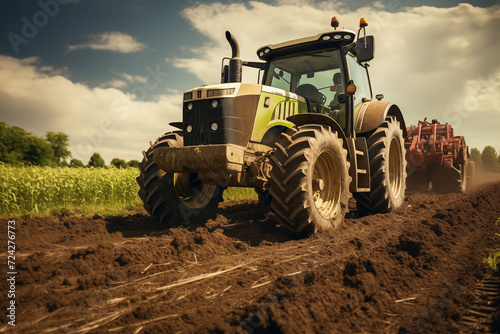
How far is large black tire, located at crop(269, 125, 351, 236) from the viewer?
4172mm

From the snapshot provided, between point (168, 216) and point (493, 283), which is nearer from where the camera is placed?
point (493, 283)

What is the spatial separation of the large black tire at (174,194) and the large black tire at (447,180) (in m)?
8.13

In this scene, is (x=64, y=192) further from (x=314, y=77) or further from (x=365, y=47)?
(x=365, y=47)

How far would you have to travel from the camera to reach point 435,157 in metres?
10.5

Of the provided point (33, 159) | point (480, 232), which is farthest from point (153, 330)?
point (33, 159)

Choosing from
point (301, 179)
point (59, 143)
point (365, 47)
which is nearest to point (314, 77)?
point (365, 47)

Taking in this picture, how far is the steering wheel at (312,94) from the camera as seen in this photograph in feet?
19.7

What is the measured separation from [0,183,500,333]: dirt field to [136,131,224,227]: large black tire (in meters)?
0.62

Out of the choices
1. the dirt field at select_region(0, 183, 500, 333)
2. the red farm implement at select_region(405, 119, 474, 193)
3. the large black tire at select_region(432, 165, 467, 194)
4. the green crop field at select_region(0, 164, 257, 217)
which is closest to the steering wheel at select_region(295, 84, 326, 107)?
the dirt field at select_region(0, 183, 500, 333)

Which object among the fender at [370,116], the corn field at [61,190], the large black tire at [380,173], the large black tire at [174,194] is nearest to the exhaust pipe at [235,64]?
the large black tire at [174,194]

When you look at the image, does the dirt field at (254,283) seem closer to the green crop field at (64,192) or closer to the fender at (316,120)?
the fender at (316,120)

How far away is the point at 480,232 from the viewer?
4871mm

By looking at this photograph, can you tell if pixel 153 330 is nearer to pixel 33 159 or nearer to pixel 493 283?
pixel 493 283

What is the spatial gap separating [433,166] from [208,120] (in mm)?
8733
